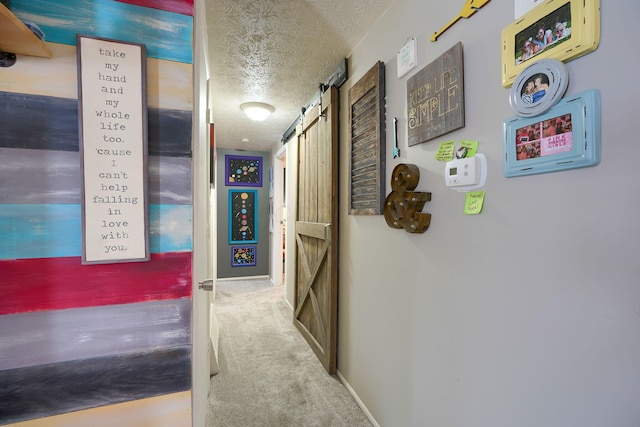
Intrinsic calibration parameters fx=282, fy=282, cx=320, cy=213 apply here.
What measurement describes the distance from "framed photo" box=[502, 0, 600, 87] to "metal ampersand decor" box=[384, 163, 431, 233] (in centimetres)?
52

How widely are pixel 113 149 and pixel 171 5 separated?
49cm

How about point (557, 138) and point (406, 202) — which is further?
point (406, 202)

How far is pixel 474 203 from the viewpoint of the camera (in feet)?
3.43

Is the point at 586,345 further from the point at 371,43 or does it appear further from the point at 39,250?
the point at 371,43

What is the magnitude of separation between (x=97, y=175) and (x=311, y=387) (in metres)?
1.98

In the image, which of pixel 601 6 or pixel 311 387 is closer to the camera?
pixel 601 6

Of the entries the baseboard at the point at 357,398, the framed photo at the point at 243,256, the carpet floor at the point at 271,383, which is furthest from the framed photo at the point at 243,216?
the baseboard at the point at 357,398

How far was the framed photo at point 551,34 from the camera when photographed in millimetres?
704

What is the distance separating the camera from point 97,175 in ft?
2.63

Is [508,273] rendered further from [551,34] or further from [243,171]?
[243,171]

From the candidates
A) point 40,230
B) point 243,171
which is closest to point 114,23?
point 40,230

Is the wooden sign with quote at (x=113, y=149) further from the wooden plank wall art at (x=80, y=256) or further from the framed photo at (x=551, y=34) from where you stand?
the framed photo at (x=551, y=34)

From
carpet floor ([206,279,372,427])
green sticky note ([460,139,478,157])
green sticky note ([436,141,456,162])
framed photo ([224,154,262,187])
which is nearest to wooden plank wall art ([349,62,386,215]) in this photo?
green sticky note ([436,141,456,162])

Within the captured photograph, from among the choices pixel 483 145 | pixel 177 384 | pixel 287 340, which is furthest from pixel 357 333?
pixel 483 145
